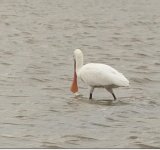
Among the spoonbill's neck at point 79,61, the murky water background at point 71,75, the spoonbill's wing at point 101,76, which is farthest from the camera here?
the spoonbill's neck at point 79,61

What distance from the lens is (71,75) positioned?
→ 54.2 feet

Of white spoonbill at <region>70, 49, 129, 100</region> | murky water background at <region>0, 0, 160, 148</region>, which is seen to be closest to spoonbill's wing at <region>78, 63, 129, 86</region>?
white spoonbill at <region>70, 49, 129, 100</region>

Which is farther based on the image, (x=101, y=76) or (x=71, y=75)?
(x=71, y=75)

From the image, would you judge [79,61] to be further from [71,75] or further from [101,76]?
[71,75]

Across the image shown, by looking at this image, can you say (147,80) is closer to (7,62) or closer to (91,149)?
(7,62)

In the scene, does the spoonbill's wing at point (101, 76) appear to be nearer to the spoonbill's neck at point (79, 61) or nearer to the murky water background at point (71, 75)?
the murky water background at point (71, 75)

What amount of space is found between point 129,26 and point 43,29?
146 inches

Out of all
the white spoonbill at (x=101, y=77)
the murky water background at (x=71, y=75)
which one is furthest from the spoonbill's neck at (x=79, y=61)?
the murky water background at (x=71, y=75)

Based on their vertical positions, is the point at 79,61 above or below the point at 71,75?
above

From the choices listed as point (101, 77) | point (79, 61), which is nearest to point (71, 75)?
point (79, 61)

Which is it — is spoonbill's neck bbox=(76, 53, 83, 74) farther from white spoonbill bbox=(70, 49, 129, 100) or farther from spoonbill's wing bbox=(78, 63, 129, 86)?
spoonbill's wing bbox=(78, 63, 129, 86)

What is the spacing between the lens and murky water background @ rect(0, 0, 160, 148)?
1068 centimetres

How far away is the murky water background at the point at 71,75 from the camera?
10.7 metres

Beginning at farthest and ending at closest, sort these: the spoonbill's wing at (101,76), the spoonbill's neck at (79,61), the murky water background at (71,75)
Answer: the spoonbill's neck at (79,61) → the spoonbill's wing at (101,76) → the murky water background at (71,75)
